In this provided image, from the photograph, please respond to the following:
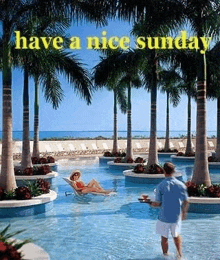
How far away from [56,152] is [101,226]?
826 inches

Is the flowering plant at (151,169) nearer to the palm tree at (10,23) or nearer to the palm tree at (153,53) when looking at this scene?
the palm tree at (153,53)

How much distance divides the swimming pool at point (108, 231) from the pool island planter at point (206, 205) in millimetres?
295

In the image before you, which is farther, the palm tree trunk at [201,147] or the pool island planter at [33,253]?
the palm tree trunk at [201,147]

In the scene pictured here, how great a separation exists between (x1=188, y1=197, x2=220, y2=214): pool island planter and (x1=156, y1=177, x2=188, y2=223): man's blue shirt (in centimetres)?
441

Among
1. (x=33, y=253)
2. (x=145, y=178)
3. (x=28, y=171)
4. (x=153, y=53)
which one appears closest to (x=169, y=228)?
(x=33, y=253)

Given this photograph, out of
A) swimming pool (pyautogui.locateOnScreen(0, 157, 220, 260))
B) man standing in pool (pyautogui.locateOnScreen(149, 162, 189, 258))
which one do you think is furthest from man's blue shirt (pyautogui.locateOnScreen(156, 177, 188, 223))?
swimming pool (pyautogui.locateOnScreen(0, 157, 220, 260))

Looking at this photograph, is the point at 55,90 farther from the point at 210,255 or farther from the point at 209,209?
the point at 210,255

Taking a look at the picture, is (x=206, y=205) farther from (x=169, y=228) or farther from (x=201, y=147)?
(x=169, y=228)

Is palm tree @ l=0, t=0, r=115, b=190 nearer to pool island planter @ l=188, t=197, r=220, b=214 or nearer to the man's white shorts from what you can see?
pool island planter @ l=188, t=197, r=220, b=214

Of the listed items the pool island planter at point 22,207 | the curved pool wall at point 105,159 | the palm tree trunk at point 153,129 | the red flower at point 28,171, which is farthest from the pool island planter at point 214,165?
the pool island planter at point 22,207

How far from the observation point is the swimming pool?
675 cm

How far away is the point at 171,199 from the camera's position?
570cm

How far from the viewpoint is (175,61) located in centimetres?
1502

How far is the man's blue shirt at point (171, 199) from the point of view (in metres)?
5.71
